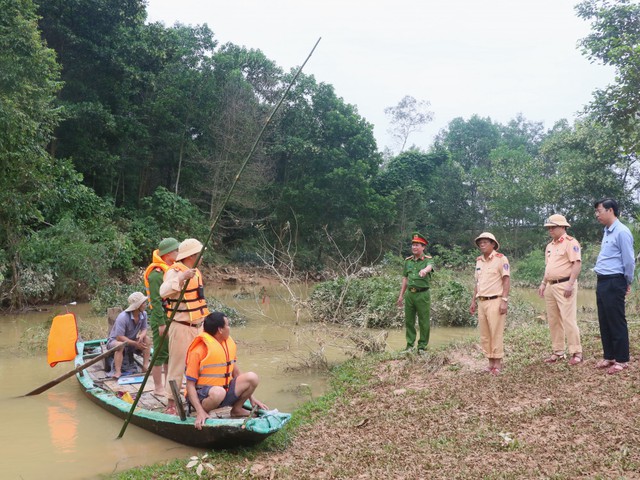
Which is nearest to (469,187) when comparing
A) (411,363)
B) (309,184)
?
(309,184)

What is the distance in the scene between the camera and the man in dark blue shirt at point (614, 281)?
582 centimetres

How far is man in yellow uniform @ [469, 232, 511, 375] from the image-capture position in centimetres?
665

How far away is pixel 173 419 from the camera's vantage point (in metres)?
5.25

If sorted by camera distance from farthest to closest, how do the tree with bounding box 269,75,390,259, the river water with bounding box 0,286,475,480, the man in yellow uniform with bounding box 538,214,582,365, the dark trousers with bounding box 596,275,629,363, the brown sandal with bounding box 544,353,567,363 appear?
the tree with bounding box 269,75,390,259
the brown sandal with bounding box 544,353,567,363
the man in yellow uniform with bounding box 538,214,582,365
the dark trousers with bounding box 596,275,629,363
the river water with bounding box 0,286,475,480

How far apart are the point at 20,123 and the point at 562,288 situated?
11832 millimetres

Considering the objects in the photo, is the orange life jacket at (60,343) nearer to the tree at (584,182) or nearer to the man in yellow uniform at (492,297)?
the man in yellow uniform at (492,297)

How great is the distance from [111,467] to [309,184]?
2597 centimetres

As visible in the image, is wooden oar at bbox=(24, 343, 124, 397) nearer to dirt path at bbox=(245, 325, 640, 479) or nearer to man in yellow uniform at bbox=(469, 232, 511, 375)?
dirt path at bbox=(245, 325, 640, 479)

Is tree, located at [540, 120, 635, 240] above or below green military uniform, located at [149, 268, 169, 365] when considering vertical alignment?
above

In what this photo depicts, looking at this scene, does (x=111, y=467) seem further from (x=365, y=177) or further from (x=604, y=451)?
(x=365, y=177)

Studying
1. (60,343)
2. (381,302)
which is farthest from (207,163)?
(60,343)

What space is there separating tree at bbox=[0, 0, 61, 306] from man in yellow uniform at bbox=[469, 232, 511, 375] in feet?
35.3

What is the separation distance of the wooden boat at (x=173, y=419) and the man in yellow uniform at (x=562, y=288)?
379cm

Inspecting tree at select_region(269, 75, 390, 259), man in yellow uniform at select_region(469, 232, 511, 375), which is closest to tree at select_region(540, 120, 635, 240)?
tree at select_region(269, 75, 390, 259)
